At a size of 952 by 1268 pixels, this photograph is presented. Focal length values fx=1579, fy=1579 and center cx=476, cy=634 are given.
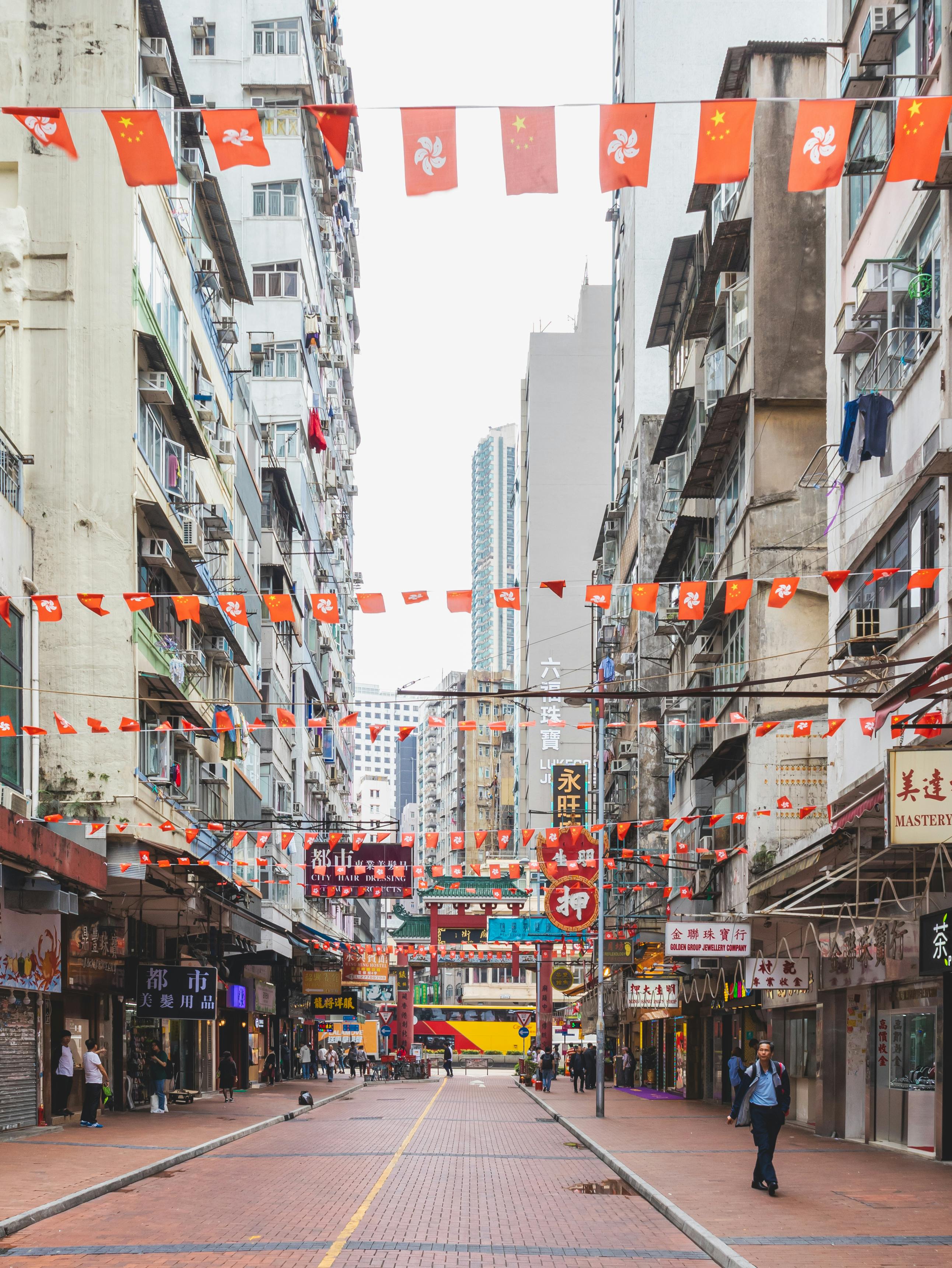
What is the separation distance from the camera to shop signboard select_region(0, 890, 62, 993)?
22984mm

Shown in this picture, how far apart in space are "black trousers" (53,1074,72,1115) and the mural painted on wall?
148cm

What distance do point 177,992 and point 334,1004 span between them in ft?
92.7

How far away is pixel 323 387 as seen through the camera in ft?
232

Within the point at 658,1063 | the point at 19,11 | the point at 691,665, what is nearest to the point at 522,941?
the point at 658,1063

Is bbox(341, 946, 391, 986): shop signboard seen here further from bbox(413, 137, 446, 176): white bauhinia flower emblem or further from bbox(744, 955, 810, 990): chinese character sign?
bbox(413, 137, 446, 176): white bauhinia flower emblem

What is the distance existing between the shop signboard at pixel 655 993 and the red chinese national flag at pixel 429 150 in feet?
103

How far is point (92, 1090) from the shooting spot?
26312mm

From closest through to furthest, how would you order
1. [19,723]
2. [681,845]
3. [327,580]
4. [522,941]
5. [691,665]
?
[19,723], [691,665], [681,845], [522,941], [327,580]

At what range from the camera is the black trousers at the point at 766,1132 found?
16438mm

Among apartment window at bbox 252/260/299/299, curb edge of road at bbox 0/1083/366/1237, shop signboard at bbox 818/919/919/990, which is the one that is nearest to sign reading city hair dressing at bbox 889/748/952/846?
shop signboard at bbox 818/919/919/990

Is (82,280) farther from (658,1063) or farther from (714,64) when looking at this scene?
(714,64)

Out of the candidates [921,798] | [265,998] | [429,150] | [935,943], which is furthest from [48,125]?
[265,998]

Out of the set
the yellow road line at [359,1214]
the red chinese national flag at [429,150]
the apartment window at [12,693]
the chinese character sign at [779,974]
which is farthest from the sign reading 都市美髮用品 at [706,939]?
the red chinese national flag at [429,150]

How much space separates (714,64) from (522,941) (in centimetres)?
3541
